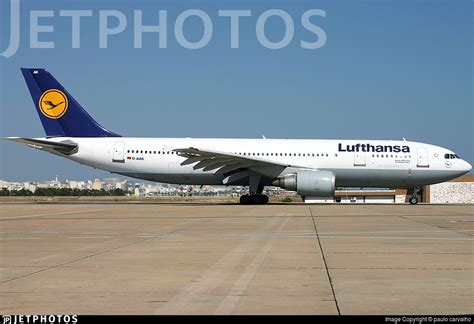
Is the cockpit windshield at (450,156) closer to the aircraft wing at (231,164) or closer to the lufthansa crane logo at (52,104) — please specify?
the aircraft wing at (231,164)

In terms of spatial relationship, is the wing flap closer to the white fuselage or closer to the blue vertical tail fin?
the white fuselage

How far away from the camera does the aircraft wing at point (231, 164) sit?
2845 centimetres

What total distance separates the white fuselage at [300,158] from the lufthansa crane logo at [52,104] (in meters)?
2.14

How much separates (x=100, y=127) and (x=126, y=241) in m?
22.6

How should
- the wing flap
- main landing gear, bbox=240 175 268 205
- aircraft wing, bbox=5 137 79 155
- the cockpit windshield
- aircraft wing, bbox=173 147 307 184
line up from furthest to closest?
the cockpit windshield → main landing gear, bbox=240 175 268 205 → aircraft wing, bbox=5 137 79 155 → aircraft wing, bbox=173 147 307 184 → the wing flap

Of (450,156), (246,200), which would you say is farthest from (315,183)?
(450,156)

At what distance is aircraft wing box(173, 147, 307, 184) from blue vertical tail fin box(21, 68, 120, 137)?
601 cm

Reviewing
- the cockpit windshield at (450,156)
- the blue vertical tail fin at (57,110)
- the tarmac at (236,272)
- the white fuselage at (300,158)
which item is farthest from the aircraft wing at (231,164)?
the tarmac at (236,272)

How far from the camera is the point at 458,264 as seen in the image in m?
8.04

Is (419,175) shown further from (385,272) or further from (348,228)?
(385,272)

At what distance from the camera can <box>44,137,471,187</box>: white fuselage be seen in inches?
1203

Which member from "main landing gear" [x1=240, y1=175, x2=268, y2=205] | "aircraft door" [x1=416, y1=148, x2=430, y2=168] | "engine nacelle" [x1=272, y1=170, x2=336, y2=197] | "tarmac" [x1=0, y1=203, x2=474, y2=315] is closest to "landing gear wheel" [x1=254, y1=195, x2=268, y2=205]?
"main landing gear" [x1=240, y1=175, x2=268, y2=205]

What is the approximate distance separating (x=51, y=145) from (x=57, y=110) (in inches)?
95.5

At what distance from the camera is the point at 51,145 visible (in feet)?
102
